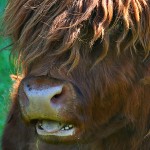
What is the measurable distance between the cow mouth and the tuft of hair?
0.34 m

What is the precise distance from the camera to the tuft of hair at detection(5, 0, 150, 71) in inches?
141

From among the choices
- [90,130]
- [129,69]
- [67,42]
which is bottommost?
[90,130]

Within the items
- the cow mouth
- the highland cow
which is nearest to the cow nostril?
the highland cow

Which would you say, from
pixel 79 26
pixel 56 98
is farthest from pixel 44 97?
pixel 79 26

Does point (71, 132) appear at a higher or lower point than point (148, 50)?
lower

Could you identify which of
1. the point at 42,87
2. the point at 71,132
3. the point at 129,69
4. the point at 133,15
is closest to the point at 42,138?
the point at 71,132

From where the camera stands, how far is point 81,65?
11.8 feet

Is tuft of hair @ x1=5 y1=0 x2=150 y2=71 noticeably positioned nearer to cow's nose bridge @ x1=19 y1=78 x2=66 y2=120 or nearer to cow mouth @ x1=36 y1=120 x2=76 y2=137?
cow's nose bridge @ x1=19 y1=78 x2=66 y2=120

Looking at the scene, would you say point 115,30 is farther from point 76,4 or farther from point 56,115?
point 56,115

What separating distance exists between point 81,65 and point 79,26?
0.73 ft

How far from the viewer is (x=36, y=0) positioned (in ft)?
12.5

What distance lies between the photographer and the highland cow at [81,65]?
3473mm

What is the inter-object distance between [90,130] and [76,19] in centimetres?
66

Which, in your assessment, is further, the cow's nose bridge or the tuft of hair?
the tuft of hair
